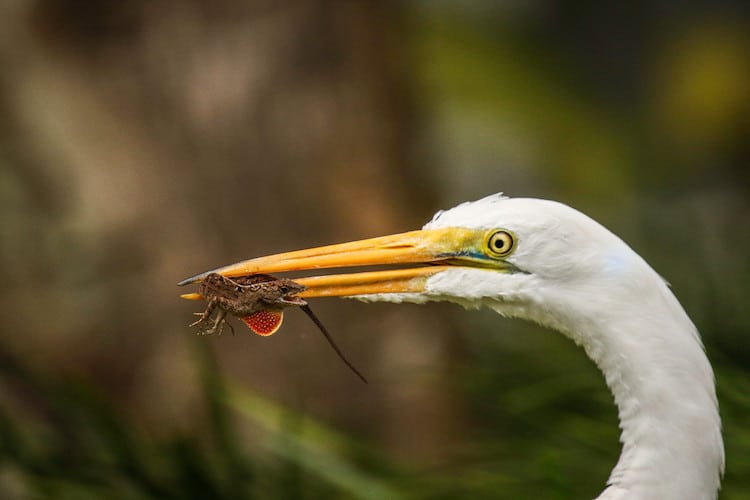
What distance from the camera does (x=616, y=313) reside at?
1.49 metres

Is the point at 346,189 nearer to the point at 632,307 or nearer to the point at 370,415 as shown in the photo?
the point at 370,415

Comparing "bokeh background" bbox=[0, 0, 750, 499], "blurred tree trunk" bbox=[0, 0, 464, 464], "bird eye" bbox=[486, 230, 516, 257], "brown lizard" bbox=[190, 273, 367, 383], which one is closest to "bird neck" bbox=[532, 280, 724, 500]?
"bird eye" bbox=[486, 230, 516, 257]

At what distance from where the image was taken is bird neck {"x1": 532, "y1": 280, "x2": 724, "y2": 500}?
1482 mm

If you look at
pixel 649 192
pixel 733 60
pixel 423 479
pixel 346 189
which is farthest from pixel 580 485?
pixel 733 60

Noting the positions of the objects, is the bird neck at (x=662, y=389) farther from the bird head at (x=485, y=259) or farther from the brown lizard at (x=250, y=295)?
the brown lizard at (x=250, y=295)

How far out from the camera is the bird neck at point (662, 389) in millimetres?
1482

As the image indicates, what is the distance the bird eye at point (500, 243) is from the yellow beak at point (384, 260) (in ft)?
0.06

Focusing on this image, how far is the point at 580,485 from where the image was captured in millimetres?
2619

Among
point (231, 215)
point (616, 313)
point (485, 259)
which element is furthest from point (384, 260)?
point (231, 215)

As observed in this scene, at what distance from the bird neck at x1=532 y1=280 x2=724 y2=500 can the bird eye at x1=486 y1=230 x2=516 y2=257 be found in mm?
133

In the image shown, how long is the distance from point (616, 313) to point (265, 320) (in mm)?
618

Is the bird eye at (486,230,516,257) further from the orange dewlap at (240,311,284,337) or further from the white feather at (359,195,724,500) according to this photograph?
the orange dewlap at (240,311,284,337)

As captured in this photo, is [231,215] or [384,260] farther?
[231,215]

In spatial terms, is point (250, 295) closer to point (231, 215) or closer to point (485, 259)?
point (485, 259)
